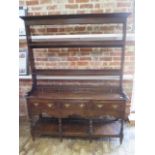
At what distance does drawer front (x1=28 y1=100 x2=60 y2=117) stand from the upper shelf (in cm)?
89

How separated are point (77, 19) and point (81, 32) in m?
0.31

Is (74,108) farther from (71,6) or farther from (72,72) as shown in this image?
(71,6)

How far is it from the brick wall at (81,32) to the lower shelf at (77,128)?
21.6 inches

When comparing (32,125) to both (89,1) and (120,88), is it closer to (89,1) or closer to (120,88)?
(120,88)

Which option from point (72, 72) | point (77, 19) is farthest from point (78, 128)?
point (77, 19)

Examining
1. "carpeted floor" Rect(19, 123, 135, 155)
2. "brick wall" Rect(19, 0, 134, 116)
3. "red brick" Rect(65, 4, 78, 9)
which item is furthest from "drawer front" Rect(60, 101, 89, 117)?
"red brick" Rect(65, 4, 78, 9)

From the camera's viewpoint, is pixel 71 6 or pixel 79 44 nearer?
pixel 79 44

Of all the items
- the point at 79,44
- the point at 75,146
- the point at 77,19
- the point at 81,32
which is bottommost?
the point at 75,146

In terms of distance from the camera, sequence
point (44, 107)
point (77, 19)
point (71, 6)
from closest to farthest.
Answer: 1. point (77, 19)
2. point (44, 107)
3. point (71, 6)

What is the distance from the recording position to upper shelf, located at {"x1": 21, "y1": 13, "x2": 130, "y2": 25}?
7.17 ft

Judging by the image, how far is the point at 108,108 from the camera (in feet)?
7.54
